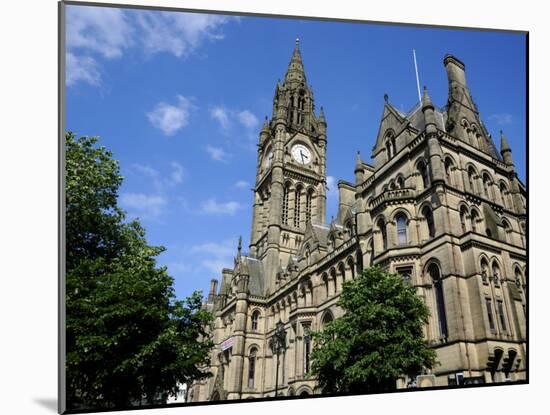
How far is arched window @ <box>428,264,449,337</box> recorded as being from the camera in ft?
63.9

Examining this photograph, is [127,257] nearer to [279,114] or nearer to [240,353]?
[240,353]

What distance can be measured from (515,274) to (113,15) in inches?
862

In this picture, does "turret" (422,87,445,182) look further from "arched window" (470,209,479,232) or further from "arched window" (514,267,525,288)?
"arched window" (514,267,525,288)

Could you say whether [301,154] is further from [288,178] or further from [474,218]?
[474,218]

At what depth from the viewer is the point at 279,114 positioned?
185 feet

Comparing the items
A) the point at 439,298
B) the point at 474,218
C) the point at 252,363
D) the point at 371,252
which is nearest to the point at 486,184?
the point at 474,218

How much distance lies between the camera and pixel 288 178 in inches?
2063

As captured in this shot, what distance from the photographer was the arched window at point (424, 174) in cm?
A: 2350

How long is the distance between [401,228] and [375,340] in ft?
27.0

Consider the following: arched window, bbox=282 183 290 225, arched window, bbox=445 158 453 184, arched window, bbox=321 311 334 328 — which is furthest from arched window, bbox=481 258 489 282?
arched window, bbox=282 183 290 225

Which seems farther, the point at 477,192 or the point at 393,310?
the point at 477,192

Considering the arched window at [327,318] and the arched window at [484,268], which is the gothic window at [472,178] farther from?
the arched window at [327,318]

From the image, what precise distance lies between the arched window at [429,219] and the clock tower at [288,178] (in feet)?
77.3

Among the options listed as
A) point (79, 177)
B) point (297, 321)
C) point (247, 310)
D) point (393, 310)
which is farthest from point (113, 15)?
point (247, 310)
